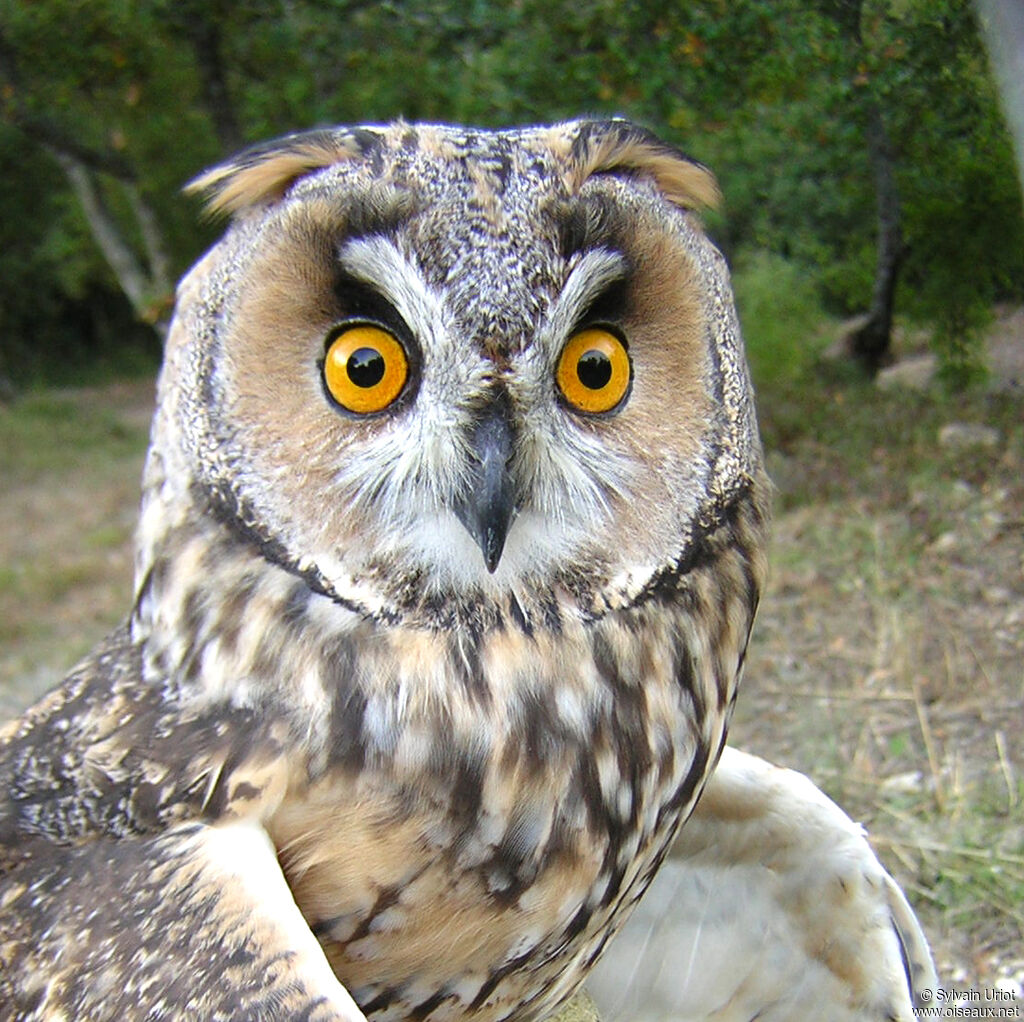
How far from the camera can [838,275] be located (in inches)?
127

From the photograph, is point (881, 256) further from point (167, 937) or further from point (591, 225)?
point (167, 937)

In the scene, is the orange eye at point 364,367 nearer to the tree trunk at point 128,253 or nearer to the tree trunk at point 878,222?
the tree trunk at point 878,222

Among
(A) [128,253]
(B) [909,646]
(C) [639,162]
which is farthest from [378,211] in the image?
(A) [128,253]

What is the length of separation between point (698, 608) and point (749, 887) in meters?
0.69

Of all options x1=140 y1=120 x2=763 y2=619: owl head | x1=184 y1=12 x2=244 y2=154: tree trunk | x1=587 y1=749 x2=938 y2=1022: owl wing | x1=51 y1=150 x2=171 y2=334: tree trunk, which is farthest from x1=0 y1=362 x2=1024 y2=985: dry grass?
x1=184 y1=12 x2=244 y2=154: tree trunk

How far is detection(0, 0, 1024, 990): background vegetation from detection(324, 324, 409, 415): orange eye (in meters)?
0.50

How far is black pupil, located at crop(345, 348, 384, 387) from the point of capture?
987 mm

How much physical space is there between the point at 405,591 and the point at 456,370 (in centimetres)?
27

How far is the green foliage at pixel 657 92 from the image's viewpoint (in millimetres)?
2432

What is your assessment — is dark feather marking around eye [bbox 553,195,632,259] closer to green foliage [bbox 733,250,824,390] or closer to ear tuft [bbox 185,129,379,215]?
ear tuft [bbox 185,129,379,215]

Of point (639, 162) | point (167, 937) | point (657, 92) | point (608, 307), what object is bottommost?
point (167, 937)

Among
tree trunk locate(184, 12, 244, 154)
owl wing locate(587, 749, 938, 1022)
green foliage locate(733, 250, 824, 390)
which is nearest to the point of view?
owl wing locate(587, 749, 938, 1022)

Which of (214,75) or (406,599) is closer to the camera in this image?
(406,599)

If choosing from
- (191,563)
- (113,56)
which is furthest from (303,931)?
(113,56)
